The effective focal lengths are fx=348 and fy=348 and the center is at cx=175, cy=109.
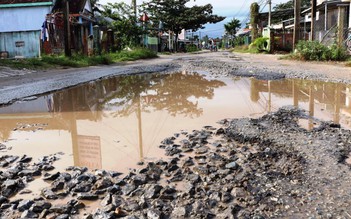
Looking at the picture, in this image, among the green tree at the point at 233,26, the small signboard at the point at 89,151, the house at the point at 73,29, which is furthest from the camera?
the green tree at the point at 233,26

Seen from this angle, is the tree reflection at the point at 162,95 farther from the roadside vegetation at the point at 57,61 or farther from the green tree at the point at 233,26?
the green tree at the point at 233,26

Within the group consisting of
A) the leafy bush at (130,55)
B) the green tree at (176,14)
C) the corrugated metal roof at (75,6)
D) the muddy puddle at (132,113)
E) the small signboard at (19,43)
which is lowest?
the muddy puddle at (132,113)

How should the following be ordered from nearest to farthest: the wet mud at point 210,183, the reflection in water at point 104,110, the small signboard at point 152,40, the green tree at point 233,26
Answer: the wet mud at point 210,183
the reflection in water at point 104,110
the small signboard at point 152,40
the green tree at point 233,26

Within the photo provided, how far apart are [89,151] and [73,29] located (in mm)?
21405

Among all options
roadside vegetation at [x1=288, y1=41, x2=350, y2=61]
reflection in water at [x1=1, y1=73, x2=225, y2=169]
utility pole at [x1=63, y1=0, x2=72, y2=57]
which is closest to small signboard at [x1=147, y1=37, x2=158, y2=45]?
utility pole at [x1=63, y1=0, x2=72, y2=57]

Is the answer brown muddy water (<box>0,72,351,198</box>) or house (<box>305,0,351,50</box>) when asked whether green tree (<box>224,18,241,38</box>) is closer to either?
house (<box>305,0,351,50</box>)

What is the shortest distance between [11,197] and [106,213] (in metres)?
0.96

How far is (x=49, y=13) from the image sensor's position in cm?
2127

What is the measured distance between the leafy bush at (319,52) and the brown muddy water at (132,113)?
716 cm

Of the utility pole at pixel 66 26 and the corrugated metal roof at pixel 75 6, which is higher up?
the corrugated metal roof at pixel 75 6

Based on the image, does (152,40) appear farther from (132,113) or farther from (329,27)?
(132,113)

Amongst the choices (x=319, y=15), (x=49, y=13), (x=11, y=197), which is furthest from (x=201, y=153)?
(x=319, y=15)

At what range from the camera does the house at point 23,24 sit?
21.2 metres

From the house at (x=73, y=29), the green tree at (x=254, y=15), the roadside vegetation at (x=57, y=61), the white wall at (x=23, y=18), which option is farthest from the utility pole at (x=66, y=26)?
the green tree at (x=254, y=15)
